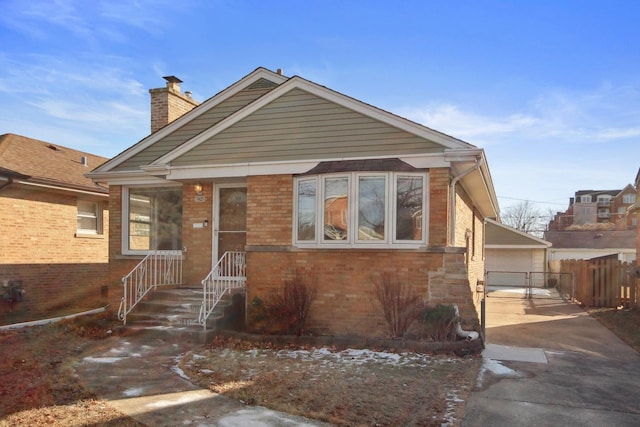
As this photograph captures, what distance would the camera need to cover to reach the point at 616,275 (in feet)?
53.6

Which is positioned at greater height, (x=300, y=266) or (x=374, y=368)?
(x=300, y=266)

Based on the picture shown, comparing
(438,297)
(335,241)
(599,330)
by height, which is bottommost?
(599,330)

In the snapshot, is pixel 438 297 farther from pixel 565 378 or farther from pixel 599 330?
pixel 599 330

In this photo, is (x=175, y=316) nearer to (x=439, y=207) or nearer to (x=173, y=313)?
(x=173, y=313)

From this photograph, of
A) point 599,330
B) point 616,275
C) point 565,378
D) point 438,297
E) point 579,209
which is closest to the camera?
point 565,378

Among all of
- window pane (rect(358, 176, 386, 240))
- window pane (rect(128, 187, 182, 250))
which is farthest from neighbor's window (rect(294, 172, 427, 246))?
window pane (rect(128, 187, 182, 250))

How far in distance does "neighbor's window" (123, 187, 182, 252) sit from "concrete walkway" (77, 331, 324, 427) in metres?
3.72

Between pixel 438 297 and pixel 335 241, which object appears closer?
pixel 438 297

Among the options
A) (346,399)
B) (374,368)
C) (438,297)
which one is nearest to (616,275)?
(438,297)

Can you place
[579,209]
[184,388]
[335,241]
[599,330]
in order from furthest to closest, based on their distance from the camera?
1. [579,209]
2. [599,330]
3. [335,241]
4. [184,388]

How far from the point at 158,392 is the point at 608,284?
1576cm

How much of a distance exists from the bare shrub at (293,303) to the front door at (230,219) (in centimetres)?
186

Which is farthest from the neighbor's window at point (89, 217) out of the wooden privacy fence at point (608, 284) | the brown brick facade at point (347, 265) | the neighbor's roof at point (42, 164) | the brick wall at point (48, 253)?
the wooden privacy fence at point (608, 284)

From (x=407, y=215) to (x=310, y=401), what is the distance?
4.47 metres
